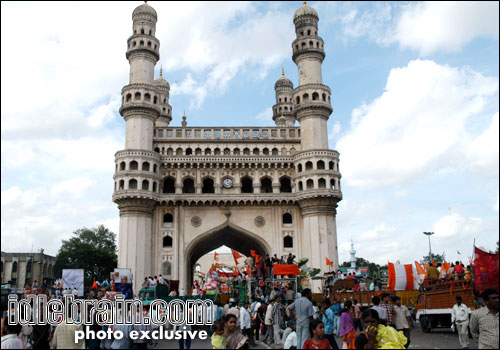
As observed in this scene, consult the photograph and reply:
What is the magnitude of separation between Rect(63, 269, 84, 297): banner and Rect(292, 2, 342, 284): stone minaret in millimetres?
19754

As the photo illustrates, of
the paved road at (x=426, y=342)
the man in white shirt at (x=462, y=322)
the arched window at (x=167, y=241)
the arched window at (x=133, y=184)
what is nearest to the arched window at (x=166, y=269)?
the arched window at (x=167, y=241)

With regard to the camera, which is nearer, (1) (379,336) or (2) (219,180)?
(1) (379,336)

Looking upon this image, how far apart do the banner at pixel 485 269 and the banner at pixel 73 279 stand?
1715cm

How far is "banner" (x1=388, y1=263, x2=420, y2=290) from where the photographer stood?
803 inches

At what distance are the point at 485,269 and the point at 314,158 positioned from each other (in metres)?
25.4

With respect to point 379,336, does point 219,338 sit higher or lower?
lower

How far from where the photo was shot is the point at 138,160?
38.3m

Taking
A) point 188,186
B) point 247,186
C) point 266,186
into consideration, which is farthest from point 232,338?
point 247,186

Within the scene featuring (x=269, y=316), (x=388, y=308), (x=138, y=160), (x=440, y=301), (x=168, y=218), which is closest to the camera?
(x=388, y=308)

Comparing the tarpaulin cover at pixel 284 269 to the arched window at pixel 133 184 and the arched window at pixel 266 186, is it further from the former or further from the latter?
the arched window at pixel 133 184

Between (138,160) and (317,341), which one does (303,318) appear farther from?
(138,160)

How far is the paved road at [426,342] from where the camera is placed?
48.6 ft

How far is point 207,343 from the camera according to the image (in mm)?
18750

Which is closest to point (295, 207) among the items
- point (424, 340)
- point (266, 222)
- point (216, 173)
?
point (266, 222)
